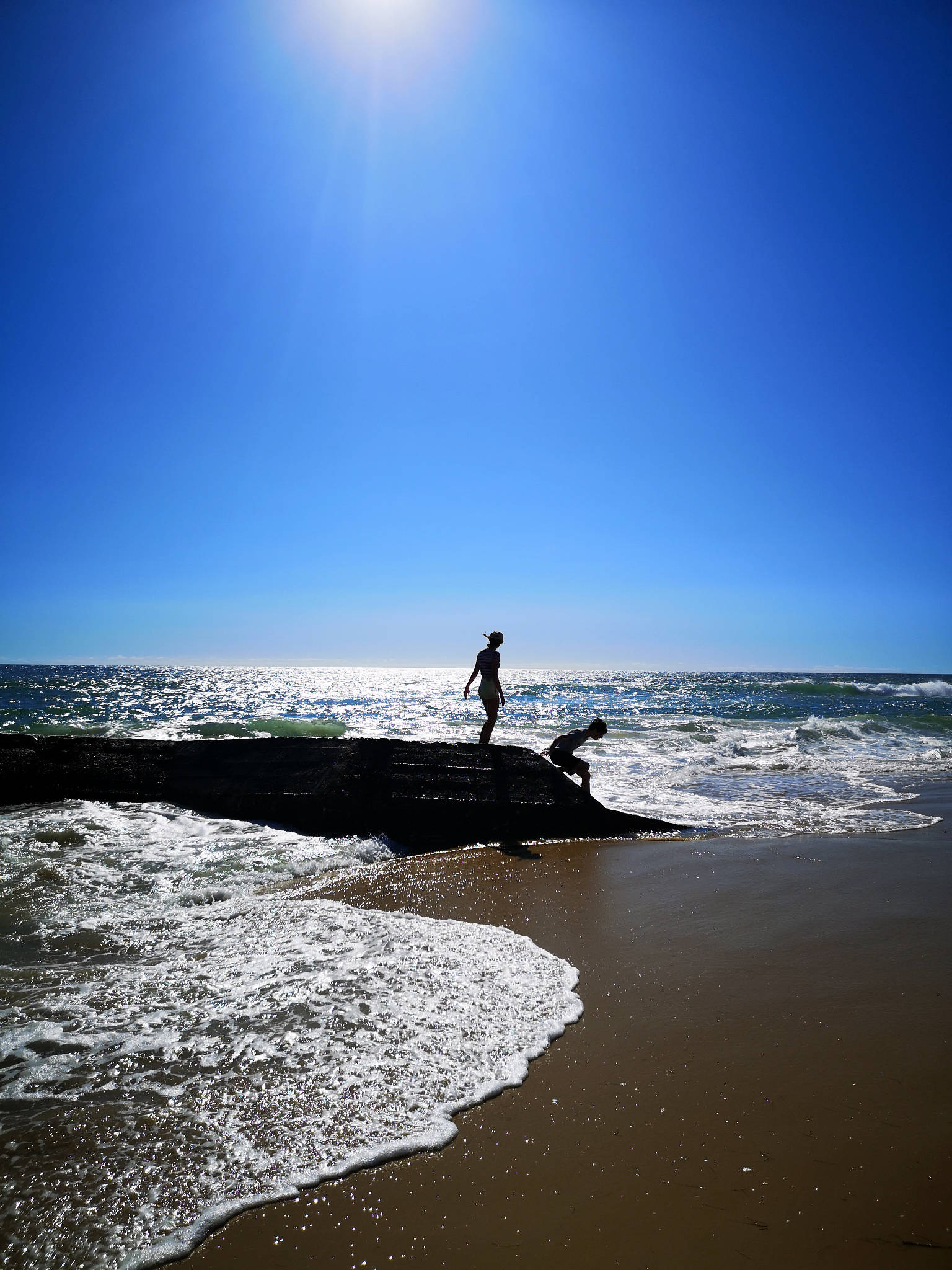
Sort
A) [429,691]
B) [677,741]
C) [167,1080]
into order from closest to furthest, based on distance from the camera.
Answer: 1. [167,1080]
2. [677,741]
3. [429,691]

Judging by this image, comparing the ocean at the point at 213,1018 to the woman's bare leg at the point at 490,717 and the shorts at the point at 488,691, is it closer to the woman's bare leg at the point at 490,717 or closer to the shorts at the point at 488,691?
the woman's bare leg at the point at 490,717

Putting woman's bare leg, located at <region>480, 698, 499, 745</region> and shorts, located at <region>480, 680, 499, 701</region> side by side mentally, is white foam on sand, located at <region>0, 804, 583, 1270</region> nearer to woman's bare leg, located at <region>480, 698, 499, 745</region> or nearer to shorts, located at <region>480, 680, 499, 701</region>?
woman's bare leg, located at <region>480, 698, 499, 745</region>

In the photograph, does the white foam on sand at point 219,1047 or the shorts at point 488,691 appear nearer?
the white foam on sand at point 219,1047

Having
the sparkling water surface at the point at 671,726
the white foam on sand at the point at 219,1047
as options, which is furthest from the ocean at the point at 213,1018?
the sparkling water surface at the point at 671,726

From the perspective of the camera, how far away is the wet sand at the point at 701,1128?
1.65 metres

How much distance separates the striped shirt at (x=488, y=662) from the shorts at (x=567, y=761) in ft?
7.12

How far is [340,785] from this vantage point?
654cm

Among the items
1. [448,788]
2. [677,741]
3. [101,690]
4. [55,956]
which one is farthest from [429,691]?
[55,956]

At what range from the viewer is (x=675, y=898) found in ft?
14.7

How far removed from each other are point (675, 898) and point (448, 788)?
2739mm

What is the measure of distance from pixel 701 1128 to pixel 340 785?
4906 mm

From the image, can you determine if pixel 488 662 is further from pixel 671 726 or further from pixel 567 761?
pixel 671 726

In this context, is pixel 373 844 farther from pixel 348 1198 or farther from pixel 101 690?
pixel 101 690

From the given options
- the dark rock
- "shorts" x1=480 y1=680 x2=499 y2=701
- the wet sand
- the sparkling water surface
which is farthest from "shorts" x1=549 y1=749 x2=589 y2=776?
the wet sand
